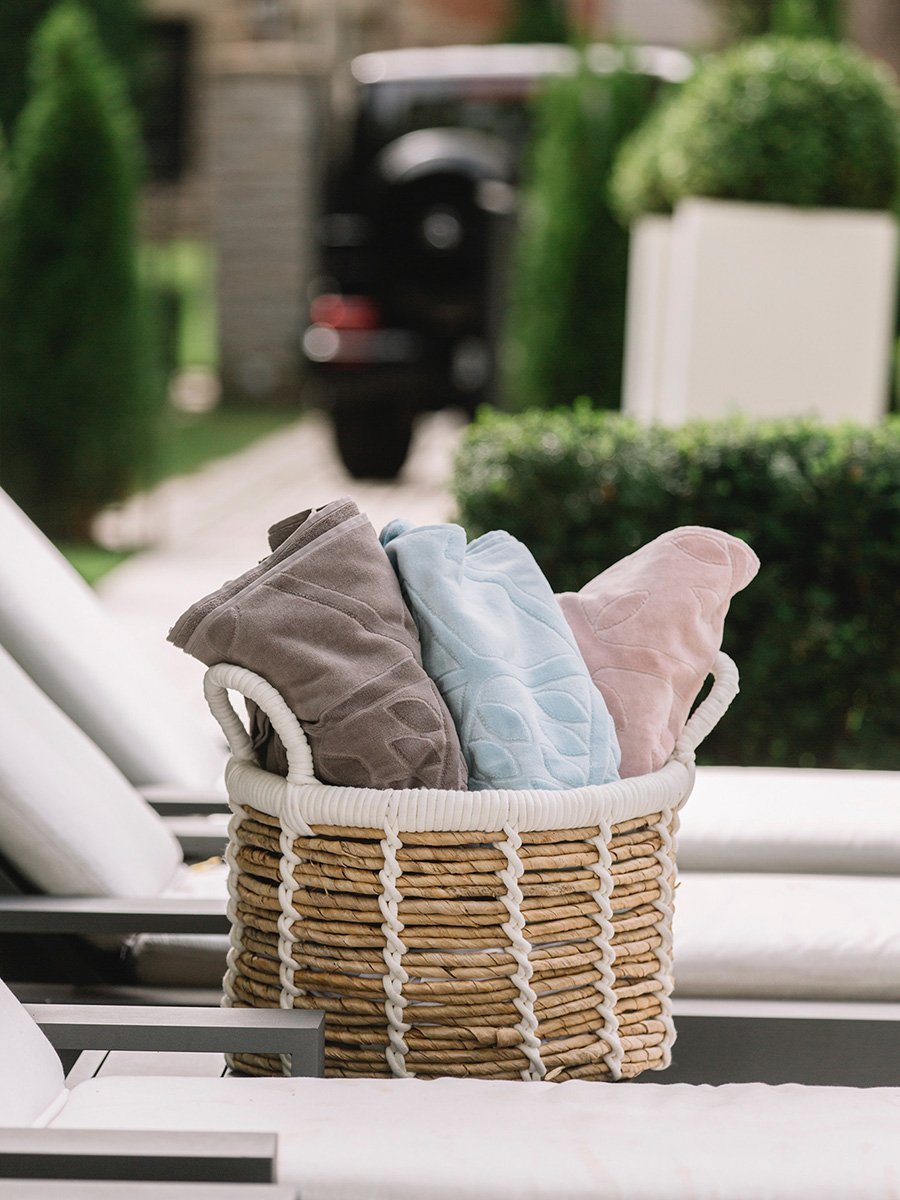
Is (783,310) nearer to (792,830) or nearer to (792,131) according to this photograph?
(792,131)

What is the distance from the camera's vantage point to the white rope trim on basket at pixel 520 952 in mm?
1576

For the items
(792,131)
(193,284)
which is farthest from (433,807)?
(193,284)

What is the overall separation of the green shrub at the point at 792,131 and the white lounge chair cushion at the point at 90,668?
4.08m

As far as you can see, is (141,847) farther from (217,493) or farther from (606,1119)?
(217,493)

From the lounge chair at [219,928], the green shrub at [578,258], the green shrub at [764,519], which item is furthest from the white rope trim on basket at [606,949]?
the green shrub at [578,258]

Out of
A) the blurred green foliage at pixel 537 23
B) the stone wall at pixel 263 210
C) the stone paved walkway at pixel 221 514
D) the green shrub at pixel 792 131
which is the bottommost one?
the stone paved walkway at pixel 221 514

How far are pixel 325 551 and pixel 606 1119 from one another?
24.2 inches

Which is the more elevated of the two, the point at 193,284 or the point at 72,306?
the point at 72,306

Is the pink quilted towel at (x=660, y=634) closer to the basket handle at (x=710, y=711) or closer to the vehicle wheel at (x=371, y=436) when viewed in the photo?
the basket handle at (x=710, y=711)

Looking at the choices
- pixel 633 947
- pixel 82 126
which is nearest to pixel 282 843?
pixel 633 947

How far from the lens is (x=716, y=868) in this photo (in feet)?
8.34

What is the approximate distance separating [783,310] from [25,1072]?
5531mm

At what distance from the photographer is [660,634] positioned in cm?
181

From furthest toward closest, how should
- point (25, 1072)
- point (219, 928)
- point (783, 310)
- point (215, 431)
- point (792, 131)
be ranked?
point (215, 431)
point (783, 310)
point (792, 131)
point (219, 928)
point (25, 1072)
